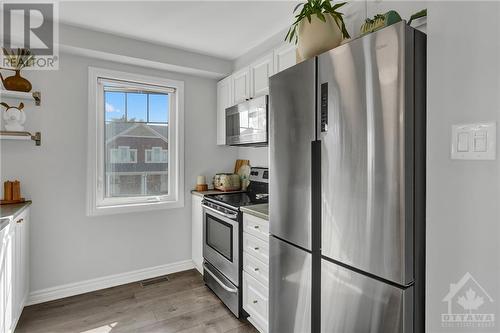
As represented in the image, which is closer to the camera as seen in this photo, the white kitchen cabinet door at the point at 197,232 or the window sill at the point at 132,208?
the window sill at the point at 132,208

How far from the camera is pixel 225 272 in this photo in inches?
95.0

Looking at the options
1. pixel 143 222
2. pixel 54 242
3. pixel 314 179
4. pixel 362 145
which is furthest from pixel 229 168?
pixel 362 145

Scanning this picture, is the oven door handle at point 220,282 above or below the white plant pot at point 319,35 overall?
below

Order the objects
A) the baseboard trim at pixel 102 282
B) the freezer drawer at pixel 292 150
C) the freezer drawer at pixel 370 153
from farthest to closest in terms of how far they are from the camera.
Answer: the baseboard trim at pixel 102 282
the freezer drawer at pixel 292 150
the freezer drawer at pixel 370 153

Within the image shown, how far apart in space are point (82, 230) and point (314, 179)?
7.98 feet

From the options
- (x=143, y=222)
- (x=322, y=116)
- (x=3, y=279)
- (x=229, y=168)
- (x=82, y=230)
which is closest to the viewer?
(x=322, y=116)

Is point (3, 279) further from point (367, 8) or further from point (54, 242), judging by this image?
point (367, 8)

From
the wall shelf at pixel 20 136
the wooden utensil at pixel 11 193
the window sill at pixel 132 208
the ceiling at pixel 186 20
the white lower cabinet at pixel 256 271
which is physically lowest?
the white lower cabinet at pixel 256 271

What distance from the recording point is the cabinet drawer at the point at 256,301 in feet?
6.40

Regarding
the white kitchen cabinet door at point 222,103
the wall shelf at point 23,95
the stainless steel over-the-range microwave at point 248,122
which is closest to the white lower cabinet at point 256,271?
the stainless steel over-the-range microwave at point 248,122

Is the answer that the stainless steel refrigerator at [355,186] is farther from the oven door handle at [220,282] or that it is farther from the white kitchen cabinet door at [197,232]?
the white kitchen cabinet door at [197,232]

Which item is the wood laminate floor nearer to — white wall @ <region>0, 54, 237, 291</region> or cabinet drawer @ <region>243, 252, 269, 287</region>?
white wall @ <region>0, 54, 237, 291</region>

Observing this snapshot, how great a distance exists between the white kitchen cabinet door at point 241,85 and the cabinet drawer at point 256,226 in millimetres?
1276

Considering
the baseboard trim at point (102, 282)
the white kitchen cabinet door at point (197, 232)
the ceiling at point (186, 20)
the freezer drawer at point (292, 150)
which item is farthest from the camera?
the white kitchen cabinet door at point (197, 232)
